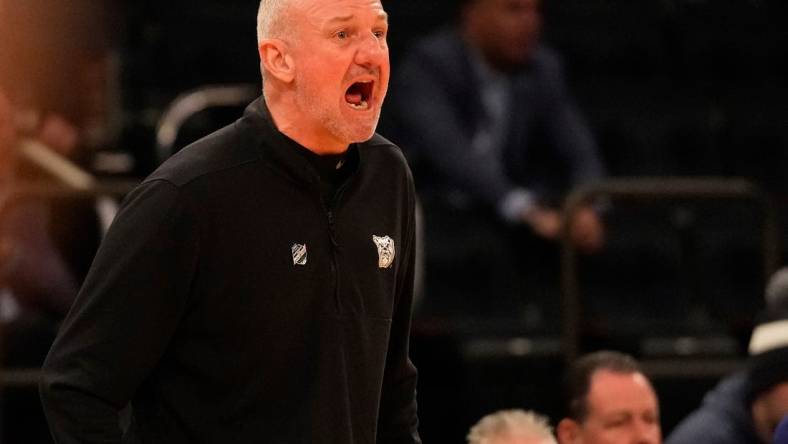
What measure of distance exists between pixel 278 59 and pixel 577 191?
2.51 meters

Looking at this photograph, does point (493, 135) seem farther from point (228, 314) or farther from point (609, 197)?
point (228, 314)

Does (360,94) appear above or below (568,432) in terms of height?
above

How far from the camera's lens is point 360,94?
253 centimetres

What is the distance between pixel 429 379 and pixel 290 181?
8.94 feet

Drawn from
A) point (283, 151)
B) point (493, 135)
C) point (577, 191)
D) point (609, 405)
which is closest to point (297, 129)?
point (283, 151)

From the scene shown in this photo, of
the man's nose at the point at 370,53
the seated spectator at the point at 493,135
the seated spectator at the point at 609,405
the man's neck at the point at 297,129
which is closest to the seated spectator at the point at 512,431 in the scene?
the seated spectator at the point at 609,405

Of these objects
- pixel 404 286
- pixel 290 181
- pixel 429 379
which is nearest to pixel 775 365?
pixel 429 379

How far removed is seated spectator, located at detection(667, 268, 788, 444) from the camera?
418 centimetres

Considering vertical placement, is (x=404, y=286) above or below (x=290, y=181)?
below

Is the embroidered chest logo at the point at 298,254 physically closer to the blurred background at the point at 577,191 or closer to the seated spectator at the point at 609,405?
the seated spectator at the point at 609,405

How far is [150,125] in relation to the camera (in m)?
6.36

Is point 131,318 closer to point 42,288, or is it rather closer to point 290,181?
point 290,181

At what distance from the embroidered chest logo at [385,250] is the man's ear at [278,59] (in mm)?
319

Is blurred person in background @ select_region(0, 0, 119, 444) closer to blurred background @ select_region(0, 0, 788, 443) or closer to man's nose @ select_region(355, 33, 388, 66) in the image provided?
blurred background @ select_region(0, 0, 788, 443)
